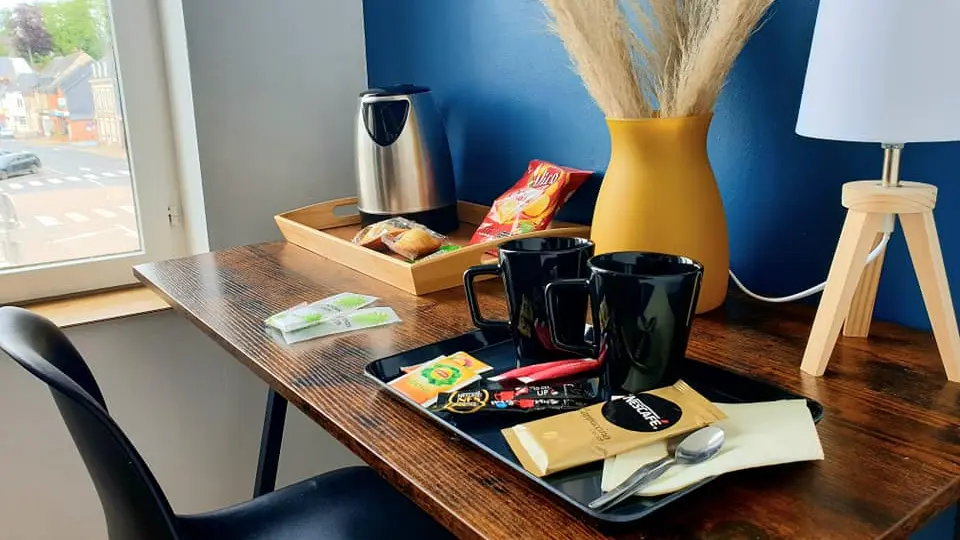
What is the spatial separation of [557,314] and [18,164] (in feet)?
4.32

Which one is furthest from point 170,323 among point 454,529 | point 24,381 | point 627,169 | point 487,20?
point 454,529

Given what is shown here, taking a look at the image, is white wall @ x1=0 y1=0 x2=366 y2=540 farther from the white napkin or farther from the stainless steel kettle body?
the white napkin

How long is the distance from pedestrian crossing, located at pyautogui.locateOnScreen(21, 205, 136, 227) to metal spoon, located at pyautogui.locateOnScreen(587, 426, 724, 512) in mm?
1445

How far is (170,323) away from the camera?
5.07ft

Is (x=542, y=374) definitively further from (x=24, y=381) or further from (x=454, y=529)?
(x=24, y=381)

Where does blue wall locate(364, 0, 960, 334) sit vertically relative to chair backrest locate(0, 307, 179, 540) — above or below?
above

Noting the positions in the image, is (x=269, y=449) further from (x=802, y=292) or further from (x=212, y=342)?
(x=802, y=292)

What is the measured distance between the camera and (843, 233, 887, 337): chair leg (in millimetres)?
806

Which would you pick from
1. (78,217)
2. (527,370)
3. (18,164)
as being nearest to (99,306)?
(78,217)

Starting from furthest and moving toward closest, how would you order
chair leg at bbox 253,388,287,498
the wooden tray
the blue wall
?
chair leg at bbox 253,388,287,498 → the wooden tray → the blue wall

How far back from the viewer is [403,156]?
1.34 metres

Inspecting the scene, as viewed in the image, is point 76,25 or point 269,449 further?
point 76,25

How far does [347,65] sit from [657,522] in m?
1.42

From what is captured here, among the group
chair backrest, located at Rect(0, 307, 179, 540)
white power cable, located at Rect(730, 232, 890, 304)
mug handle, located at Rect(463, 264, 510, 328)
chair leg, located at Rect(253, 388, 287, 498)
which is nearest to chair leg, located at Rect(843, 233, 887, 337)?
white power cable, located at Rect(730, 232, 890, 304)
